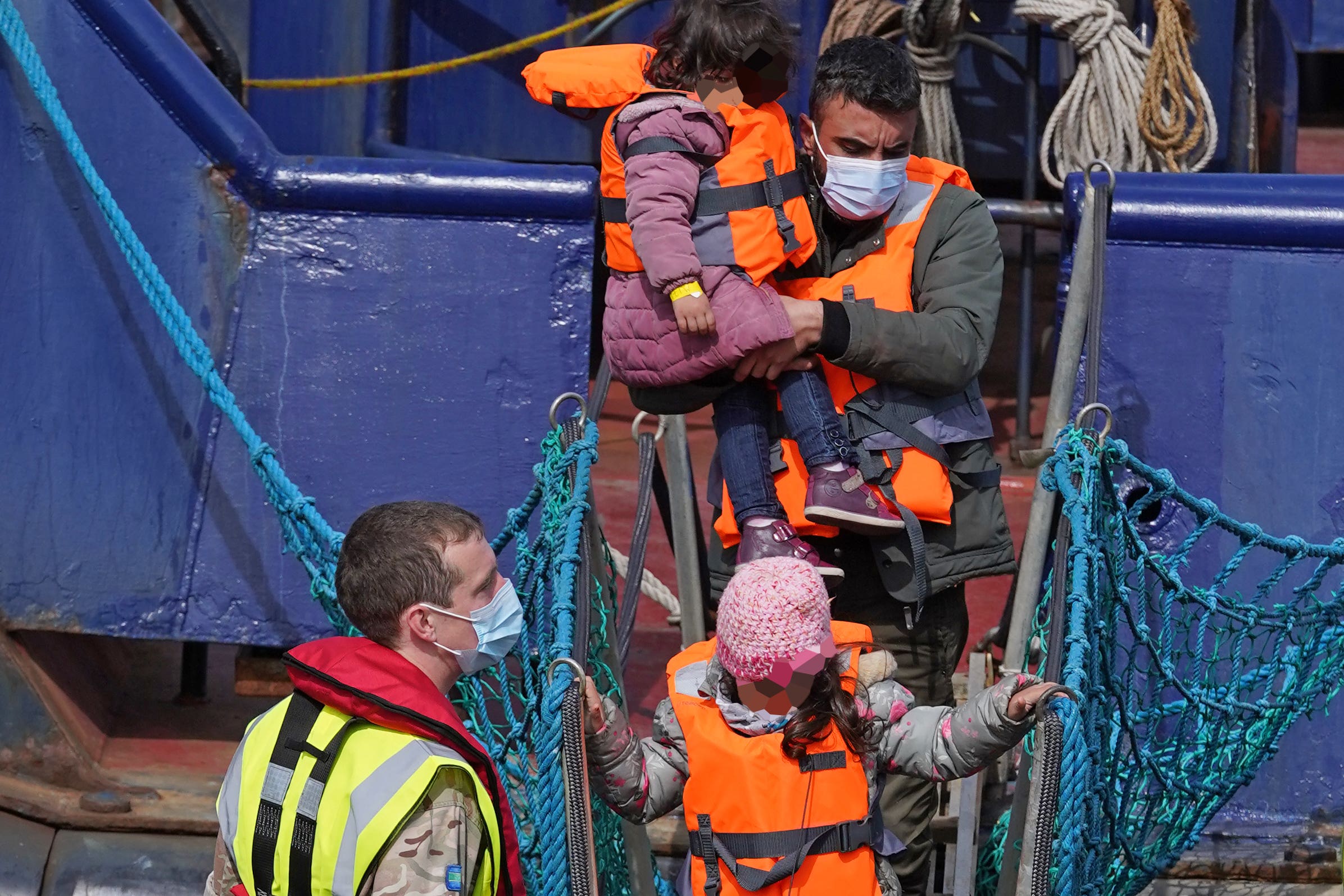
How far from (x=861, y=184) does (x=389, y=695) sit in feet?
4.68

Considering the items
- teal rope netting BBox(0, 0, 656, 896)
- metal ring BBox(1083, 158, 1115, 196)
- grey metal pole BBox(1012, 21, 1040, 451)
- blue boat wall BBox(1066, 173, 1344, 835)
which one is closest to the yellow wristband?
teal rope netting BBox(0, 0, 656, 896)

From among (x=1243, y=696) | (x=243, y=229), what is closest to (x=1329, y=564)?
(x=1243, y=696)

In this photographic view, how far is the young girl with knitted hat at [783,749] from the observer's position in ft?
7.84

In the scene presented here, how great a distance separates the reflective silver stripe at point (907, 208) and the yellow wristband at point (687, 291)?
47cm

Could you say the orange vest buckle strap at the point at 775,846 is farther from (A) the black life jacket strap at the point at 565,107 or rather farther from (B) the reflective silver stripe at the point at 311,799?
(A) the black life jacket strap at the point at 565,107

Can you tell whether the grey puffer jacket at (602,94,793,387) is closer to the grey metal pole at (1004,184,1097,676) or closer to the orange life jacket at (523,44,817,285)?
the orange life jacket at (523,44,817,285)

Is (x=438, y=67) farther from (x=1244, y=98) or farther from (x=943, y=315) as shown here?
(x=1244, y=98)

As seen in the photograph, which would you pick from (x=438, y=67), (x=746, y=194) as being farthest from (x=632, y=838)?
(x=438, y=67)

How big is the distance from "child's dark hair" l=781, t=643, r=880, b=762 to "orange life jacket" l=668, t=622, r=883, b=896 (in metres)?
0.01

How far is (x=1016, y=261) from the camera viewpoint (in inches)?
274

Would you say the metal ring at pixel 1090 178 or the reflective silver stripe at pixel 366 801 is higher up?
the metal ring at pixel 1090 178

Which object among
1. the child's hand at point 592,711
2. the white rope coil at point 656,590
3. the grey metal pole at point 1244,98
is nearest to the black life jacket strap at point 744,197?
the child's hand at point 592,711

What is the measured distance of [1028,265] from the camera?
5727mm

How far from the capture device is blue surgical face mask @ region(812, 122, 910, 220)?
289cm
